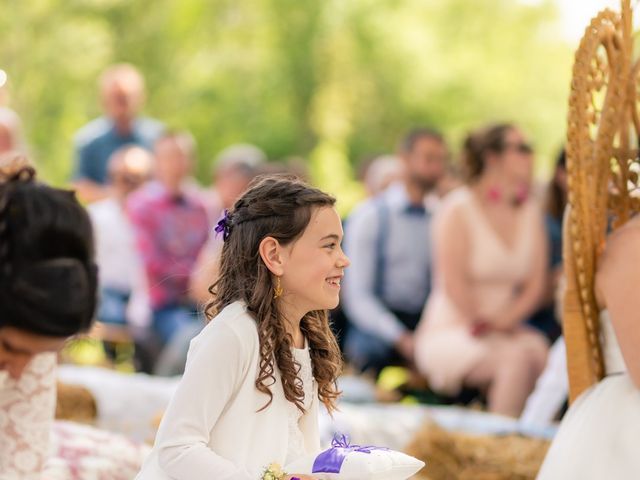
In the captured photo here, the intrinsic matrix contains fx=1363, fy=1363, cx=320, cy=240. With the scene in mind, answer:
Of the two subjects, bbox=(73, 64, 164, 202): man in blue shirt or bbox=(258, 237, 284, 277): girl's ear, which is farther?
bbox=(73, 64, 164, 202): man in blue shirt

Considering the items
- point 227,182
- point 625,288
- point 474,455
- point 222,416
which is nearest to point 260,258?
point 222,416

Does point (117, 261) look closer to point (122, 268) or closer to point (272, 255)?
point (122, 268)

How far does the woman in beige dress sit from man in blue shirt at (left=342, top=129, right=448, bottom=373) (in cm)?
55

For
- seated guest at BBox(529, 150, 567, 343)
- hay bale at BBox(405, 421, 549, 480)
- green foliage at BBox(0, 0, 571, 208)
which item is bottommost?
hay bale at BBox(405, 421, 549, 480)

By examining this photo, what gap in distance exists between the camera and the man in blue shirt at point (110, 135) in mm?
10289

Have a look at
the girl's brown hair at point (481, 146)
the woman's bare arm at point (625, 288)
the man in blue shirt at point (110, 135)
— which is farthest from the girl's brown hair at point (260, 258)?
the man in blue shirt at point (110, 135)

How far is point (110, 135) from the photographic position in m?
10.4

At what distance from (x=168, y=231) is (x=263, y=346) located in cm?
583

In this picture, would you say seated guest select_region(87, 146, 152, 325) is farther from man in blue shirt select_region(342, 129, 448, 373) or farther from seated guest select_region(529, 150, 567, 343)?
seated guest select_region(529, 150, 567, 343)

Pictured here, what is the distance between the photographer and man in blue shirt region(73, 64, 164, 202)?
33.8 ft

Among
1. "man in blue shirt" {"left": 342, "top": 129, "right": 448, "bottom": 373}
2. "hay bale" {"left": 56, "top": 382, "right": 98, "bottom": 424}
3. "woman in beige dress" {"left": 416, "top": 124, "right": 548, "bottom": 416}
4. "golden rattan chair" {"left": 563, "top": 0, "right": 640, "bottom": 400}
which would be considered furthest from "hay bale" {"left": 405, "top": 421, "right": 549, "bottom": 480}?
"man in blue shirt" {"left": 342, "top": 129, "right": 448, "bottom": 373}

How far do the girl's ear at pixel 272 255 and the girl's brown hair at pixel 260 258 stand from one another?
0.06 feet

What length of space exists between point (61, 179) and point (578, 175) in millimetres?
18308

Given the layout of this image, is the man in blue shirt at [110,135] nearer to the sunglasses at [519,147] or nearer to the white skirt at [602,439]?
the sunglasses at [519,147]
